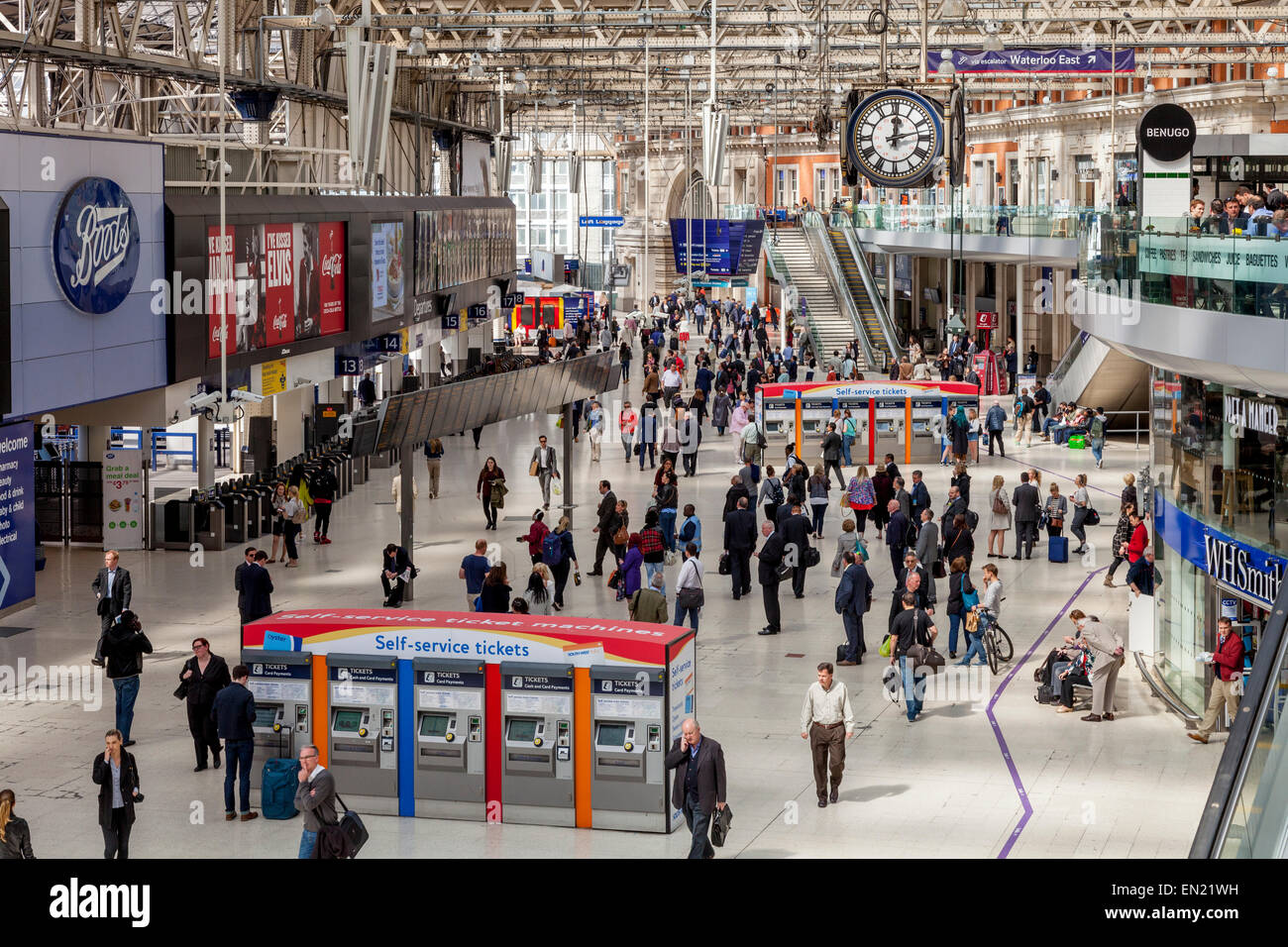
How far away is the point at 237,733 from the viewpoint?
43.1 feet

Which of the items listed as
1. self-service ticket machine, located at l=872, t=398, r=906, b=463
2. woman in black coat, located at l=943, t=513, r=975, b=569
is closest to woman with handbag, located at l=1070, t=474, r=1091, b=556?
woman in black coat, located at l=943, t=513, r=975, b=569

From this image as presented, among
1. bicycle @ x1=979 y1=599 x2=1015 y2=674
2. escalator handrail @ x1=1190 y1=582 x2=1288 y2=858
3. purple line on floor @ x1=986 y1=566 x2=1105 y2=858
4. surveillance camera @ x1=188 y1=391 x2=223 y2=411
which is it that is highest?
surveillance camera @ x1=188 y1=391 x2=223 y2=411

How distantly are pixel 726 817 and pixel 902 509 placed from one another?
470 inches

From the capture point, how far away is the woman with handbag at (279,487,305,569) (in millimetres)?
24344

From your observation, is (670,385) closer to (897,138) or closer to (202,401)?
(897,138)

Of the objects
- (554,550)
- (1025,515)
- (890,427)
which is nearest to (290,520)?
(554,550)

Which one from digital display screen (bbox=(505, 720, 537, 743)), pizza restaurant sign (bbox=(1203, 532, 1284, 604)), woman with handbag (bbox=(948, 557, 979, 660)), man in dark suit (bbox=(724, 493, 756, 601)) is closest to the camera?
digital display screen (bbox=(505, 720, 537, 743))

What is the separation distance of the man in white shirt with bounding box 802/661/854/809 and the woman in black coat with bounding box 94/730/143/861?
4973 mm

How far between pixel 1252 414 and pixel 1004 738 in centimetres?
372

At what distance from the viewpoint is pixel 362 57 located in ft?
70.0

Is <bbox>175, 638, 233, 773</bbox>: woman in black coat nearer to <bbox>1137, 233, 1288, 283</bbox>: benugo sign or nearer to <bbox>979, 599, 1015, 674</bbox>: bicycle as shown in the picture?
<bbox>979, 599, 1015, 674</bbox>: bicycle

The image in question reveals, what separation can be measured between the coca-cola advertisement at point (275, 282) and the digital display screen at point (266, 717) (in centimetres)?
958

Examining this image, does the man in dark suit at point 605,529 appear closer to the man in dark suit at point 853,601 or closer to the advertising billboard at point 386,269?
the man in dark suit at point 853,601
